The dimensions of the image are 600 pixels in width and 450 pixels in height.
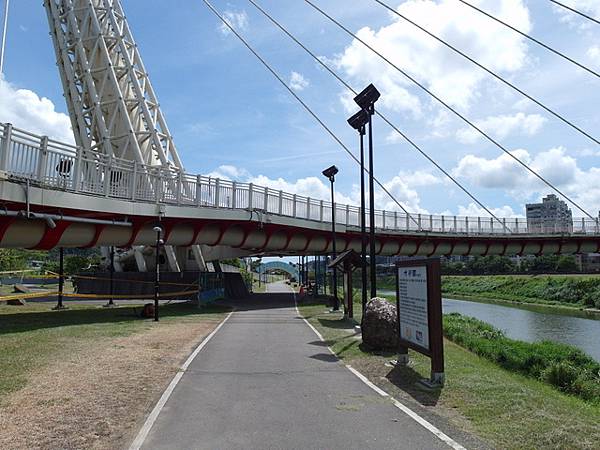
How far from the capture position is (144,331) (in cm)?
1703

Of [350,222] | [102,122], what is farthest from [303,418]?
[102,122]

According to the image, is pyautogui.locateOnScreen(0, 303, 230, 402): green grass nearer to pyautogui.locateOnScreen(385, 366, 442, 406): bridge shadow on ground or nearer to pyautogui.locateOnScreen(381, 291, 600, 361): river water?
pyautogui.locateOnScreen(385, 366, 442, 406): bridge shadow on ground

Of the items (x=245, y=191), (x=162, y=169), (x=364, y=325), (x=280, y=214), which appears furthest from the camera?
(x=280, y=214)

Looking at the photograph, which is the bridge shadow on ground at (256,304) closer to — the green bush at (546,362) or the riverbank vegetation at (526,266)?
the green bush at (546,362)

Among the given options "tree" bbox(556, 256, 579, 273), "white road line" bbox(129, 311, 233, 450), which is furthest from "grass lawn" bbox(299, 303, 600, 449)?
"tree" bbox(556, 256, 579, 273)

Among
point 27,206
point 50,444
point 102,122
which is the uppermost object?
point 102,122

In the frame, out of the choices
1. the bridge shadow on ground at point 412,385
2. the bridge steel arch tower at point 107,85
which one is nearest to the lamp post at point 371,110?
the bridge shadow on ground at point 412,385

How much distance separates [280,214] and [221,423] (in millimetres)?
23150

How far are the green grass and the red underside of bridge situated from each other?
10.2 ft

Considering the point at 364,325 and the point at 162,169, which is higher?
the point at 162,169

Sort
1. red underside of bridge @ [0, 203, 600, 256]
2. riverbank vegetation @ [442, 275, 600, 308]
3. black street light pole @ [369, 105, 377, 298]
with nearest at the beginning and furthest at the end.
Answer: black street light pole @ [369, 105, 377, 298] → red underside of bridge @ [0, 203, 600, 256] → riverbank vegetation @ [442, 275, 600, 308]

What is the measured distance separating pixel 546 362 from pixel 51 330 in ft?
49.8

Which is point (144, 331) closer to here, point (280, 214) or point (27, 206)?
point (27, 206)

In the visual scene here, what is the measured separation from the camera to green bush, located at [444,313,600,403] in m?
11.5
